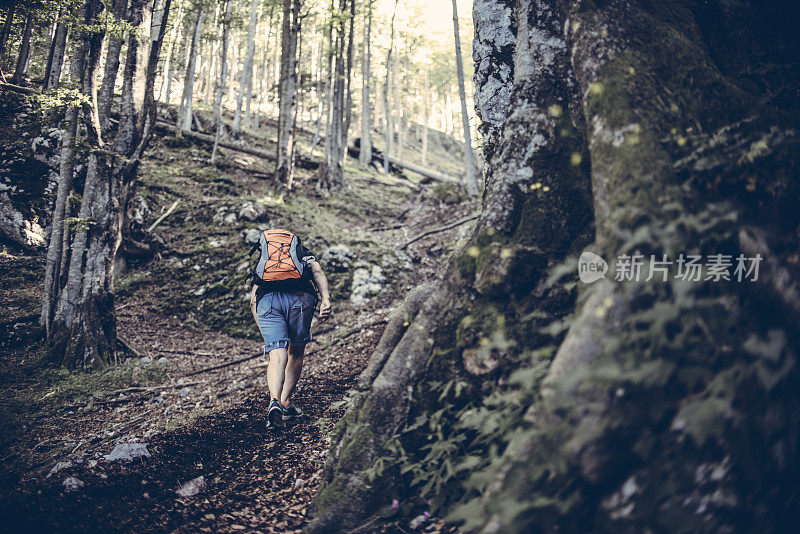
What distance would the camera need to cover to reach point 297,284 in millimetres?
4355

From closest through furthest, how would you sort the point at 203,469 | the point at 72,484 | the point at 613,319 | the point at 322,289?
1. the point at 613,319
2. the point at 72,484
3. the point at 203,469
4. the point at 322,289

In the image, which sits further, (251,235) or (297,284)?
(251,235)

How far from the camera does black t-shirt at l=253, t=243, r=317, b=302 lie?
426 cm

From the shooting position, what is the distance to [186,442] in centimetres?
423

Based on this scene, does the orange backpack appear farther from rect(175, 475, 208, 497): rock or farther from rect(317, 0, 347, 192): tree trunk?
rect(317, 0, 347, 192): tree trunk

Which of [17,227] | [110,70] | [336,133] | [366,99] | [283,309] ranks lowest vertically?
[283,309]

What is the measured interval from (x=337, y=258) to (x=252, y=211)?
3300 millimetres

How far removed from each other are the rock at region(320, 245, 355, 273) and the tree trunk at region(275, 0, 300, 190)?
4.23 m

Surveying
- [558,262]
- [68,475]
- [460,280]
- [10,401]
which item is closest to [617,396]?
[558,262]

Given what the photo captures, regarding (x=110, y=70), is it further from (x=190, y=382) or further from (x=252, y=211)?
Answer: (x=190, y=382)

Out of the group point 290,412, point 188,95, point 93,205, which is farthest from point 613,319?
point 188,95

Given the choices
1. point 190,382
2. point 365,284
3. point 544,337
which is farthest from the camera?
point 365,284

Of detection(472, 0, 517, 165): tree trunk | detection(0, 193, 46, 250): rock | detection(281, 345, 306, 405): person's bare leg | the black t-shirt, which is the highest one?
detection(472, 0, 517, 165): tree trunk

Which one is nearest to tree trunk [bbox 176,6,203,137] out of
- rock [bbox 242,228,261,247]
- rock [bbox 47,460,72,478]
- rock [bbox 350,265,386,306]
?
rock [bbox 242,228,261,247]
